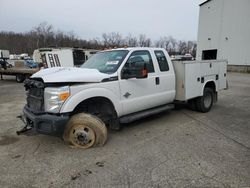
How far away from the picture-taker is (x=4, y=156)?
4051 millimetres

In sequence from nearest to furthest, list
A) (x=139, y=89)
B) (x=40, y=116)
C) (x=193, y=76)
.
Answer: (x=40, y=116) → (x=139, y=89) → (x=193, y=76)

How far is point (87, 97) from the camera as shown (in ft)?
13.7

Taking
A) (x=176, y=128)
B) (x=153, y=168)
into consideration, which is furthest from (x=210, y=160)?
(x=176, y=128)

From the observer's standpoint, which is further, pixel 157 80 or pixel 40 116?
pixel 157 80

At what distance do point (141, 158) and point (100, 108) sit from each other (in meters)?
1.46

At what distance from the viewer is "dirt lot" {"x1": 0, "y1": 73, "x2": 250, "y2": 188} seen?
3201mm

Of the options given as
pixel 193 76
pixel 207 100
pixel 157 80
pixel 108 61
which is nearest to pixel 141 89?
pixel 157 80

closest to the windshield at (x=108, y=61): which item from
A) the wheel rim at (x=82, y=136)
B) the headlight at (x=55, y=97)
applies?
the headlight at (x=55, y=97)

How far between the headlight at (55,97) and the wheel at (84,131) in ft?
1.27

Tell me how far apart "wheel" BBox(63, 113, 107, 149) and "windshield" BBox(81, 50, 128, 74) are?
1123 millimetres

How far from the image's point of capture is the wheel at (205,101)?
6.76 metres

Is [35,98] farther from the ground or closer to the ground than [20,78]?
farther from the ground

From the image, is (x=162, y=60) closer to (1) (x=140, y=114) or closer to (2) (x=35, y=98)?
(1) (x=140, y=114)

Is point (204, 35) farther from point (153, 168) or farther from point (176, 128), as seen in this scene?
point (153, 168)
